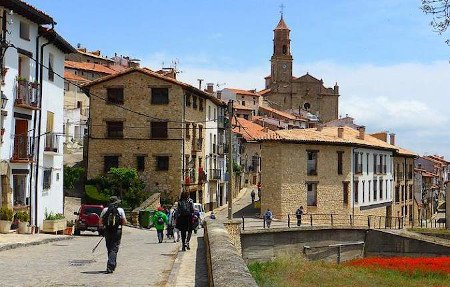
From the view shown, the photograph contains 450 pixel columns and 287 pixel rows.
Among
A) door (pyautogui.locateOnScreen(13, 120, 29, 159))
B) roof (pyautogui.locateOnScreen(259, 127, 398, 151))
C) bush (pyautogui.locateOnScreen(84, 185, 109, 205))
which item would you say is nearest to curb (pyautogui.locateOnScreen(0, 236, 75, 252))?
door (pyautogui.locateOnScreen(13, 120, 29, 159))

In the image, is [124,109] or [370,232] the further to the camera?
[124,109]

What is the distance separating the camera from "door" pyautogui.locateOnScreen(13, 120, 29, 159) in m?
28.7

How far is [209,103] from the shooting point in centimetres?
6038

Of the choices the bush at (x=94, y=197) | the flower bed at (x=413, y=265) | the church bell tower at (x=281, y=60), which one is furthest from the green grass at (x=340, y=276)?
the church bell tower at (x=281, y=60)

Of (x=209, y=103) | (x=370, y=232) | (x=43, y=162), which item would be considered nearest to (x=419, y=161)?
(x=209, y=103)

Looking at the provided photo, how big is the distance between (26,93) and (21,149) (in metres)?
2.42

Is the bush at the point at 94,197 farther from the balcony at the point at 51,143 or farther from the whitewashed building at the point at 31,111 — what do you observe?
the balcony at the point at 51,143

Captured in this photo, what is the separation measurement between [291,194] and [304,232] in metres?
10.6

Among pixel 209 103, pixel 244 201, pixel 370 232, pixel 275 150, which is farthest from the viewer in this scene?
pixel 244 201

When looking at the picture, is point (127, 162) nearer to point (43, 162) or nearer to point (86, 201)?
point (86, 201)

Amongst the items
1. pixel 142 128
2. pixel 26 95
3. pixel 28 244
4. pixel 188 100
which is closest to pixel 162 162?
pixel 142 128

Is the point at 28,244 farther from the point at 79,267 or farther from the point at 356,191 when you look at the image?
the point at 356,191

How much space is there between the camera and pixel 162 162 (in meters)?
50.8

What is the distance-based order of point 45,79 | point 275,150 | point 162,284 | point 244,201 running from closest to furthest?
1. point 162,284
2. point 45,79
3. point 275,150
4. point 244,201
